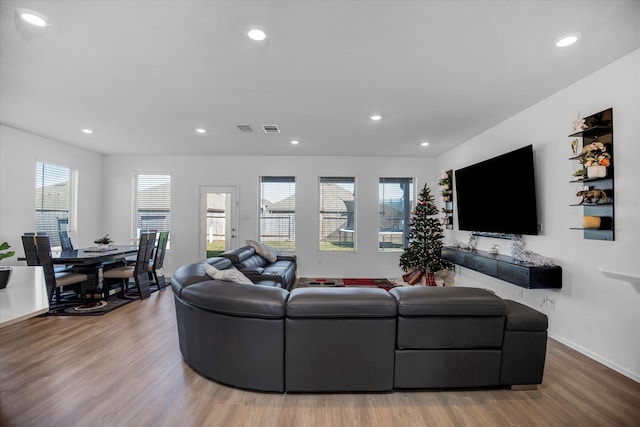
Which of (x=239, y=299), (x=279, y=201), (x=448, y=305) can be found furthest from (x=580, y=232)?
(x=279, y=201)

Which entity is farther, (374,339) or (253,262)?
(253,262)

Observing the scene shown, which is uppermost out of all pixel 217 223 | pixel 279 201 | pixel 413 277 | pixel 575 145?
pixel 575 145

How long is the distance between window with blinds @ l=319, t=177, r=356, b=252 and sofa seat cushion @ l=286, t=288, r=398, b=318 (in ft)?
15.1

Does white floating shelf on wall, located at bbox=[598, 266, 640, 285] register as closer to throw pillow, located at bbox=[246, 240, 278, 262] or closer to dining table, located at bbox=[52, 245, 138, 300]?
throw pillow, located at bbox=[246, 240, 278, 262]

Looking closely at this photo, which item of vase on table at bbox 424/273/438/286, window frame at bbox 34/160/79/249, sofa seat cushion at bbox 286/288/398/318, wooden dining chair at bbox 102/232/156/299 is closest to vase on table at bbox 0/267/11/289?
sofa seat cushion at bbox 286/288/398/318

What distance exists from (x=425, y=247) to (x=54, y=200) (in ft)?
23.1

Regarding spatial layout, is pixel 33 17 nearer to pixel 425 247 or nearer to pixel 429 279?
pixel 425 247

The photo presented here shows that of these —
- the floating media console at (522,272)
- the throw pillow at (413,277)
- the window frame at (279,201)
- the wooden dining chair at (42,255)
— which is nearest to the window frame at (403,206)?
the throw pillow at (413,277)

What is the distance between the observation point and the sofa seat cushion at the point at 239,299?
7.16 feet

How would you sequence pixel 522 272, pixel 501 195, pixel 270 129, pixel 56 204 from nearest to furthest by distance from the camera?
pixel 522 272
pixel 501 195
pixel 270 129
pixel 56 204

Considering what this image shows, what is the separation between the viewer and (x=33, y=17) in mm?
2141

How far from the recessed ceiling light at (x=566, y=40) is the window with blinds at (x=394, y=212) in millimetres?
4470

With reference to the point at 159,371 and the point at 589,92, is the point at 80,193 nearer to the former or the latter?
the point at 159,371

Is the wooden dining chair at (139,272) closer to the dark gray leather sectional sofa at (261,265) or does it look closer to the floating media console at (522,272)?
the dark gray leather sectional sofa at (261,265)
